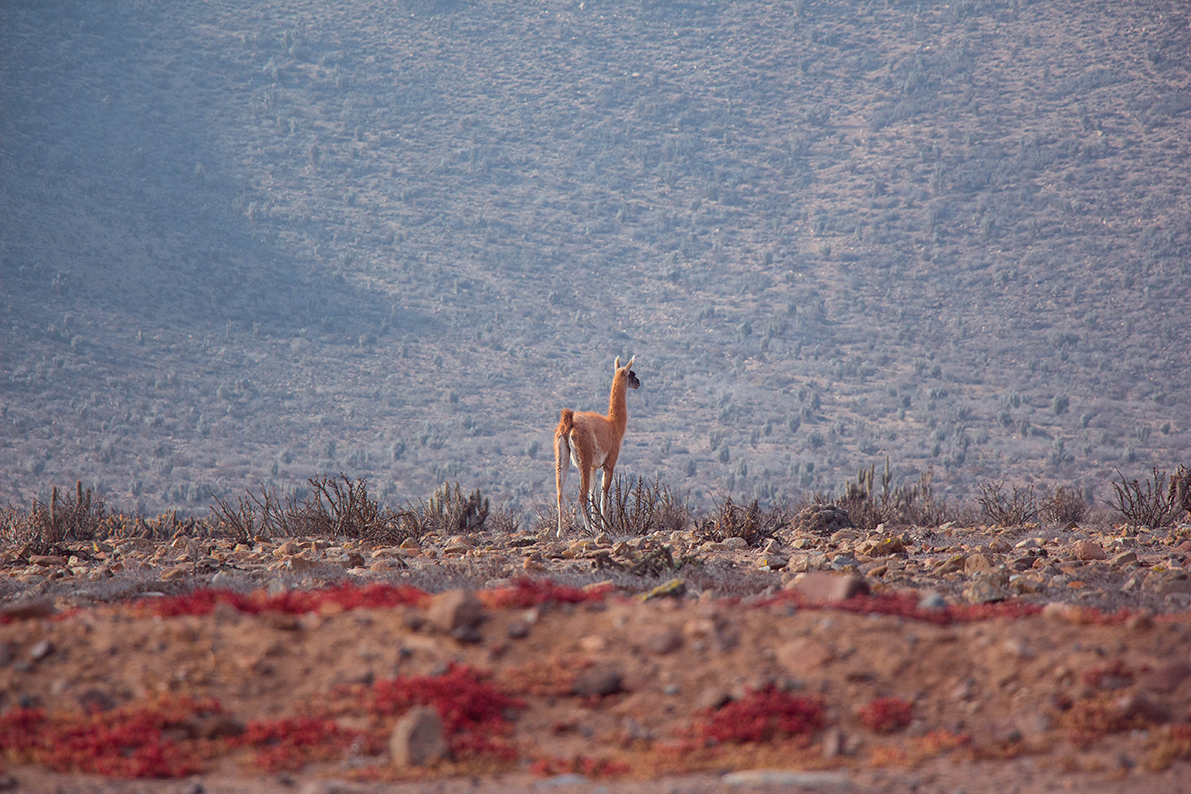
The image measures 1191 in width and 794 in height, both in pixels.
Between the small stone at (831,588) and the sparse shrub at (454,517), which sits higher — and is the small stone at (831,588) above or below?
above

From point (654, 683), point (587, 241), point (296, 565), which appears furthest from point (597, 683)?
point (587, 241)

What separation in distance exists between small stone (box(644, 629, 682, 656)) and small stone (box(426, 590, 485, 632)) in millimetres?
827

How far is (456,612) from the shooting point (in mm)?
4758

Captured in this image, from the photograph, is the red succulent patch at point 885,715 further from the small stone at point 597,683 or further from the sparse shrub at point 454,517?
the sparse shrub at point 454,517

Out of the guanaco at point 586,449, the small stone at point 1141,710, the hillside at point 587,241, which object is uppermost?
the hillside at point 587,241

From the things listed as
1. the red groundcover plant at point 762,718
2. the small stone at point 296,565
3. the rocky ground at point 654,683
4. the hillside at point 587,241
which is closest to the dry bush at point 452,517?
the small stone at point 296,565

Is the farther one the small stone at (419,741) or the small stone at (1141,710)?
the small stone at (1141,710)

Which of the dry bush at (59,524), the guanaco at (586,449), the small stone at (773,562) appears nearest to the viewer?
the small stone at (773,562)

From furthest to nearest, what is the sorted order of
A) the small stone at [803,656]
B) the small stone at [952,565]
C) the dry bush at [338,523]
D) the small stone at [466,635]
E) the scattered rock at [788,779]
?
1. the dry bush at [338,523]
2. the small stone at [952,565]
3. the small stone at [466,635]
4. the small stone at [803,656]
5. the scattered rock at [788,779]

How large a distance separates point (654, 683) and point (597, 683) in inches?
10.0

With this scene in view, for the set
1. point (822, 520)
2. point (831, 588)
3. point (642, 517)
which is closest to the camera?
point (831, 588)

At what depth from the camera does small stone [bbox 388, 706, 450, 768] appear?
13.0ft

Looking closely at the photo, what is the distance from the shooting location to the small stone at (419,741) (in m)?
3.96

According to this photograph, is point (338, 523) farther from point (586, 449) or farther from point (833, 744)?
point (833, 744)
